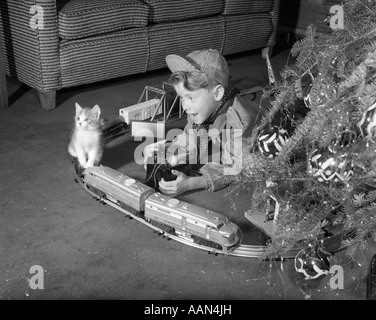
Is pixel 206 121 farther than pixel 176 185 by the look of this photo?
Yes

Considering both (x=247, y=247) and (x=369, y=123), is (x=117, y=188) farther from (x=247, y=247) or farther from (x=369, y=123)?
(x=369, y=123)

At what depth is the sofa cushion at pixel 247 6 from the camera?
2716 millimetres

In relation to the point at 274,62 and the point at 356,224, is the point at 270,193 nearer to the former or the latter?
the point at 356,224

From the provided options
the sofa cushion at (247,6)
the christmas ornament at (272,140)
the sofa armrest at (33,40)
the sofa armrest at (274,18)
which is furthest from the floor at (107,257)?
the sofa armrest at (274,18)

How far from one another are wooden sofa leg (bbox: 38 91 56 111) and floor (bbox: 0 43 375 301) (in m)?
0.43

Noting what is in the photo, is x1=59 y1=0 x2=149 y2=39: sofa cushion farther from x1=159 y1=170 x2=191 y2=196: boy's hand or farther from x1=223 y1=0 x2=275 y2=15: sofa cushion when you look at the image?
x1=159 y1=170 x2=191 y2=196: boy's hand

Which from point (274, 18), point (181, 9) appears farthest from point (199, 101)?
point (274, 18)

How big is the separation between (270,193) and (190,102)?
1.42ft

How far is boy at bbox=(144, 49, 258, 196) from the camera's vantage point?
1416 mm

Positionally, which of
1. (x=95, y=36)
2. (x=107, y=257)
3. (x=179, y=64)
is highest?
(x=179, y=64)

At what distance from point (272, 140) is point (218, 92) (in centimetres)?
41

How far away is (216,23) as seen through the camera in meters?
2.67

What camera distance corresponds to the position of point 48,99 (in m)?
2.04

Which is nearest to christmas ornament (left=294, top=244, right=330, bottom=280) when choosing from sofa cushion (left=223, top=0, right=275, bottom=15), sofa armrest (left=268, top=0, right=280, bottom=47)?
sofa cushion (left=223, top=0, right=275, bottom=15)
